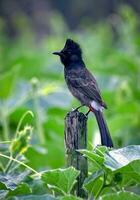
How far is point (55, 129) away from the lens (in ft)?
22.9

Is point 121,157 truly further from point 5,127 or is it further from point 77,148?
point 5,127

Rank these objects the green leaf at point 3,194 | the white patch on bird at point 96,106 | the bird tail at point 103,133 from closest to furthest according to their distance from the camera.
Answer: the green leaf at point 3,194, the bird tail at point 103,133, the white patch on bird at point 96,106

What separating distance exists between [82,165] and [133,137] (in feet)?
11.5

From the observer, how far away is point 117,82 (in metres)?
8.42

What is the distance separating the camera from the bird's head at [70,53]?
461cm

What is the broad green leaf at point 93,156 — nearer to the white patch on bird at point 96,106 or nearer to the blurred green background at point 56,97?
the blurred green background at point 56,97

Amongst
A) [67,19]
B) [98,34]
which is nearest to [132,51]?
[98,34]

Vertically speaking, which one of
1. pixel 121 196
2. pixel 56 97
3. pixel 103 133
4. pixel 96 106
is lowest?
pixel 121 196

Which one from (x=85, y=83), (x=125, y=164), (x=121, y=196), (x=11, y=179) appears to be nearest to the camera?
(x=121, y=196)

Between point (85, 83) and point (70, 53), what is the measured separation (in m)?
0.46

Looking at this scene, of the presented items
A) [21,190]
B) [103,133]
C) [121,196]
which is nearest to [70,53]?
[103,133]

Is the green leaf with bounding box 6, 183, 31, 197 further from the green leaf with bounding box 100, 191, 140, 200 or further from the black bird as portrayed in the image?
the black bird

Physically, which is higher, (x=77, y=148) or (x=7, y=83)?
(x=7, y=83)

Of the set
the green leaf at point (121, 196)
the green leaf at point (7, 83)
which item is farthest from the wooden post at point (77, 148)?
the green leaf at point (7, 83)
